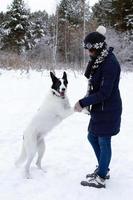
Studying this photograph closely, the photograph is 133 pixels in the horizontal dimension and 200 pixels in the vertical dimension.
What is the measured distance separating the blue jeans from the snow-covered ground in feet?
0.79

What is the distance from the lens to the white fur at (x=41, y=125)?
4.84m

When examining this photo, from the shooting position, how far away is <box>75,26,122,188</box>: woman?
4145 millimetres

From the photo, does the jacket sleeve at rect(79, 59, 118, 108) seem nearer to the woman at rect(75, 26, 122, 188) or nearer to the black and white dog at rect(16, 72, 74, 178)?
the woman at rect(75, 26, 122, 188)

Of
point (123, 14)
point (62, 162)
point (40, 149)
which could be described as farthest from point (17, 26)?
point (40, 149)

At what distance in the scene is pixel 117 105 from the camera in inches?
170

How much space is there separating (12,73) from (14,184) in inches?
400

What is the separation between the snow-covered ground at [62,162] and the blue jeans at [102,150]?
9.5 inches

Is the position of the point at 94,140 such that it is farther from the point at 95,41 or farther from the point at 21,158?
the point at 95,41

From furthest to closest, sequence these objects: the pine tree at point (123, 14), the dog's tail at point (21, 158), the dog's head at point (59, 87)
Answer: the pine tree at point (123, 14)
the dog's head at point (59, 87)
the dog's tail at point (21, 158)

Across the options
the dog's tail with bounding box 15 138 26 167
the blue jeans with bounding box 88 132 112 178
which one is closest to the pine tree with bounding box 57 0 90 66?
the dog's tail with bounding box 15 138 26 167

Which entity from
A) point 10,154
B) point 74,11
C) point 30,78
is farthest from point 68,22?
point 10,154

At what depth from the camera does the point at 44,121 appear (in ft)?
16.1

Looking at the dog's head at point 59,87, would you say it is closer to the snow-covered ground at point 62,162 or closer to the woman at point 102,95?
the woman at point 102,95

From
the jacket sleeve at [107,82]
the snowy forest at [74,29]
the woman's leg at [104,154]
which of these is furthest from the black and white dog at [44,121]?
the snowy forest at [74,29]
